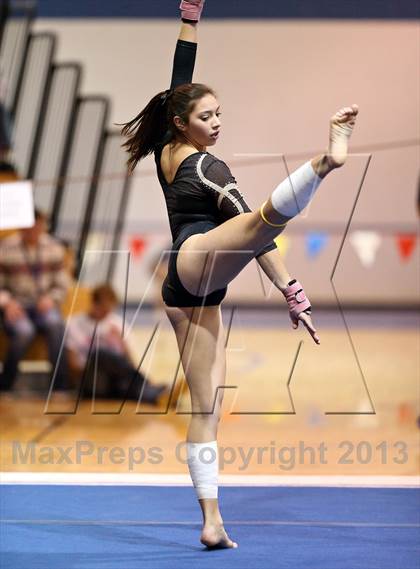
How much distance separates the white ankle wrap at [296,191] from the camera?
236 centimetres

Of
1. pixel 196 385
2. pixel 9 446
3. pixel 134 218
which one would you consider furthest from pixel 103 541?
pixel 134 218

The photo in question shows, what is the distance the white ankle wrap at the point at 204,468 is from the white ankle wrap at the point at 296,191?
741 mm

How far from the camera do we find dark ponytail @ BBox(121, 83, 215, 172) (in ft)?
9.11

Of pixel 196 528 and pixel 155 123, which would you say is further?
pixel 196 528

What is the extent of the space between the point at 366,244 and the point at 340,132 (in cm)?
615

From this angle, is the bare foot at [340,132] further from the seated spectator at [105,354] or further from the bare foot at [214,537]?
the seated spectator at [105,354]

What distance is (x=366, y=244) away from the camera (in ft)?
27.6

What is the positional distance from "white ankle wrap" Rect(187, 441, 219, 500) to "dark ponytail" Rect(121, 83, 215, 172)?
31.3 inches

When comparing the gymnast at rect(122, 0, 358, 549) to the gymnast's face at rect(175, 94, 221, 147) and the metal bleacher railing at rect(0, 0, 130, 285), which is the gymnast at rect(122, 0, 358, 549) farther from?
the metal bleacher railing at rect(0, 0, 130, 285)

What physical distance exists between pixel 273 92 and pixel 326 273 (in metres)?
1.86

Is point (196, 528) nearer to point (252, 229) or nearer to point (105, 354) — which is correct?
point (252, 229)

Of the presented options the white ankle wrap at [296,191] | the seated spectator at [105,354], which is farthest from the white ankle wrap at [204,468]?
the seated spectator at [105,354]

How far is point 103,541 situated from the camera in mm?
2934

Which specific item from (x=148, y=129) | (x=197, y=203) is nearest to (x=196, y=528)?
(x=197, y=203)
